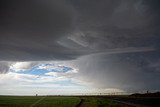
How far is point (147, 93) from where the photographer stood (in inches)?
5556
